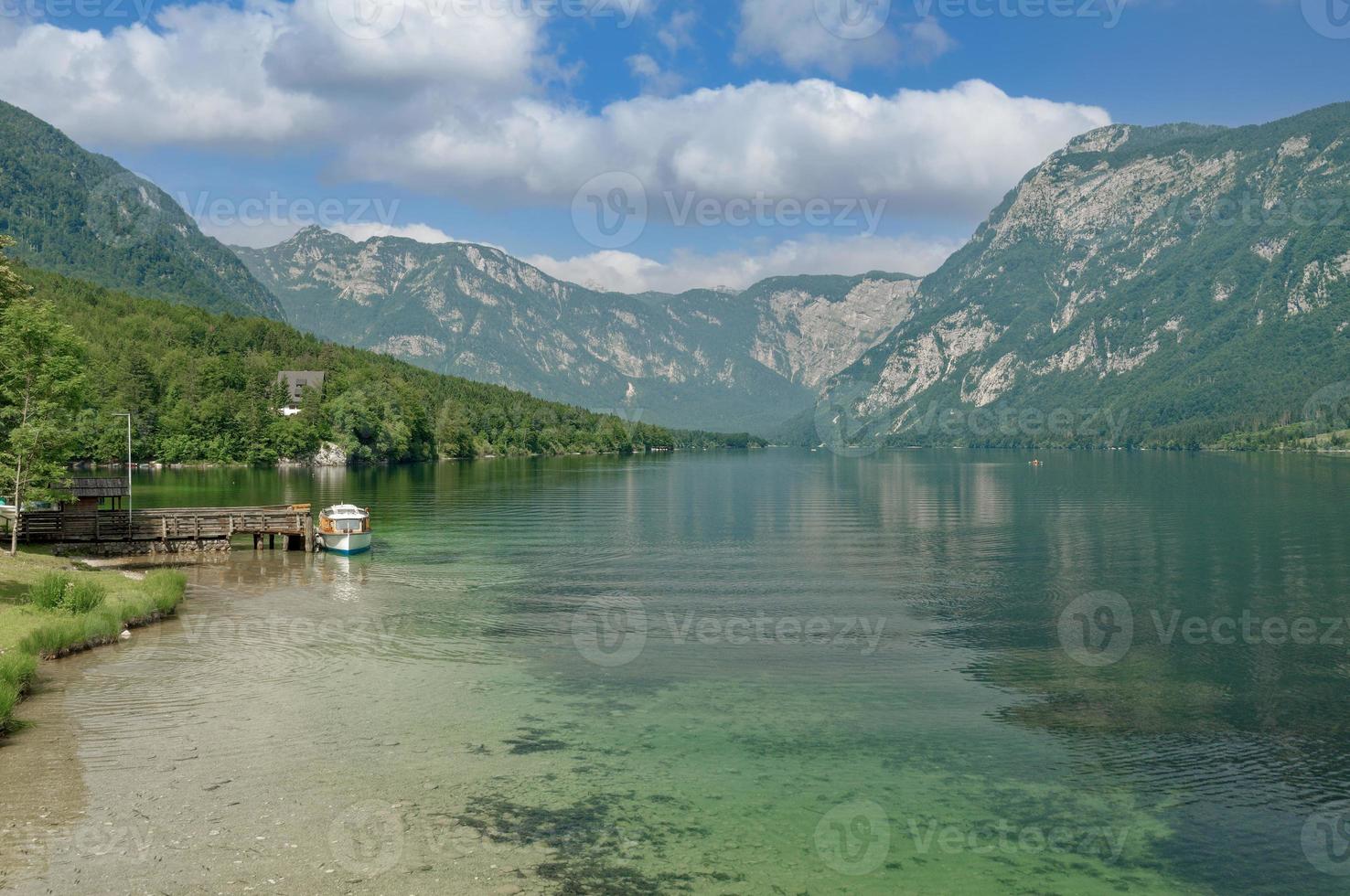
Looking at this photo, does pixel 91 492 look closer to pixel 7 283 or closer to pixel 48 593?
pixel 7 283

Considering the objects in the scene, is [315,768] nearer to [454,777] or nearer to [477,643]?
[454,777]

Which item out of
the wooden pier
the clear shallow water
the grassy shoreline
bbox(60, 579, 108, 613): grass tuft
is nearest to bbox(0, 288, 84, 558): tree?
the grassy shoreline

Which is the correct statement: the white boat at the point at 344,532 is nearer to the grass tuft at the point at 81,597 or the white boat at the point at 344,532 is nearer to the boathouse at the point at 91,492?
the boathouse at the point at 91,492

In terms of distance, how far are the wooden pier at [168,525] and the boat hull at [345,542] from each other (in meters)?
2.22

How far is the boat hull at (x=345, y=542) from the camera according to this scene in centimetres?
7594

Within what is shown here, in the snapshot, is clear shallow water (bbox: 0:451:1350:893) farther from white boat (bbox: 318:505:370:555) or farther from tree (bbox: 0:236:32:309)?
tree (bbox: 0:236:32:309)

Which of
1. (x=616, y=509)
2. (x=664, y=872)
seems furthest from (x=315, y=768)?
(x=616, y=509)

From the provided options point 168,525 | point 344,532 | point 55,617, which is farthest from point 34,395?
point 55,617

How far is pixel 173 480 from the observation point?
162875 millimetres

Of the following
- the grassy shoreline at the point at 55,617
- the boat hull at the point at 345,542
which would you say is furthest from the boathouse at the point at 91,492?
the grassy shoreline at the point at 55,617

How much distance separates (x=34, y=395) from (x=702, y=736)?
2045 inches

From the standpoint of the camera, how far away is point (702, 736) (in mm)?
31391

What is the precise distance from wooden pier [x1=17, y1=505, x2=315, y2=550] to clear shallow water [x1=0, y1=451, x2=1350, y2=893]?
9.14 metres

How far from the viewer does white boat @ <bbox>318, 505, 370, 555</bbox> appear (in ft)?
250
